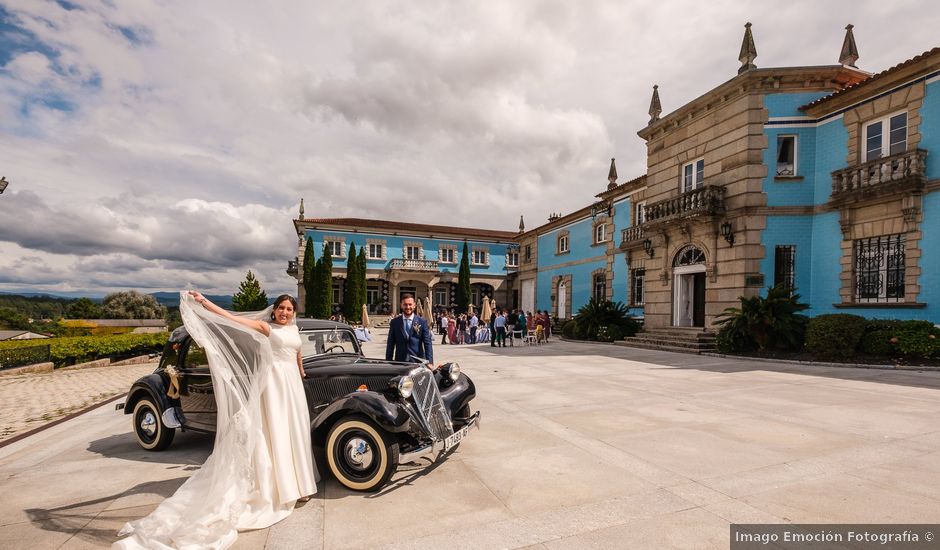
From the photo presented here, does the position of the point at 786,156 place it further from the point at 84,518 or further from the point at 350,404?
the point at 84,518

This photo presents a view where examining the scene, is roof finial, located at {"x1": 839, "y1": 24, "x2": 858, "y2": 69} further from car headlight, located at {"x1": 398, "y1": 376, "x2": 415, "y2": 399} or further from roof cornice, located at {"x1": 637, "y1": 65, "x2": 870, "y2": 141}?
car headlight, located at {"x1": 398, "y1": 376, "x2": 415, "y2": 399}

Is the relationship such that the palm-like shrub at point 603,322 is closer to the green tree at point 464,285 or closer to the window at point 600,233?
the window at point 600,233

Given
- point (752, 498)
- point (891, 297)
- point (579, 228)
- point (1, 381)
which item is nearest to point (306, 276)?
point (579, 228)

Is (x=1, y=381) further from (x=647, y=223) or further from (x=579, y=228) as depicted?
(x=579, y=228)

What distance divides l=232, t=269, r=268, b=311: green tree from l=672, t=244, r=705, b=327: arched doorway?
28.9 m

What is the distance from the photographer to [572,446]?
4.99 m

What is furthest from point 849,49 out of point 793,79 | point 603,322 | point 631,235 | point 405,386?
point 405,386

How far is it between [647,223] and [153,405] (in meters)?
17.6

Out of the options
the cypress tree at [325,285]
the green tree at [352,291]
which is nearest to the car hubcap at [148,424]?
the cypress tree at [325,285]

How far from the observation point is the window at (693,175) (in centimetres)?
1740

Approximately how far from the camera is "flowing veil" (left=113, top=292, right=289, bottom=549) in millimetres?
3082

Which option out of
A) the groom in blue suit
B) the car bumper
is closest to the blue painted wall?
the groom in blue suit

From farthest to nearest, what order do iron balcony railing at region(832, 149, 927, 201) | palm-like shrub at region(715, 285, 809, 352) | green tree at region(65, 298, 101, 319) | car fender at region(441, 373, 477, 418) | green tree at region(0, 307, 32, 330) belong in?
green tree at region(65, 298, 101, 319)
green tree at region(0, 307, 32, 330)
palm-like shrub at region(715, 285, 809, 352)
iron balcony railing at region(832, 149, 927, 201)
car fender at region(441, 373, 477, 418)

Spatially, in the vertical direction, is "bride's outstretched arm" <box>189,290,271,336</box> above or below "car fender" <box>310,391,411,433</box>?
above
